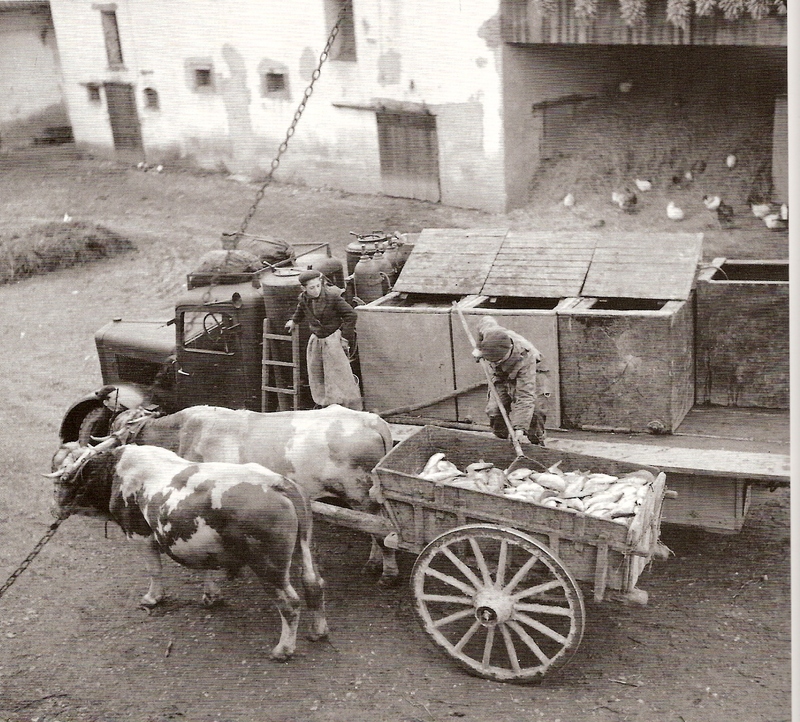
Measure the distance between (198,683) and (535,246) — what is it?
4.29 meters

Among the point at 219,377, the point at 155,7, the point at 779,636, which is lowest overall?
the point at 779,636

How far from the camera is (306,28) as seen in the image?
18609mm

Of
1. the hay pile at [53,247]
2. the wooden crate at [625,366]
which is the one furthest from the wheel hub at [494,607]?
the hay pile at [53,247]

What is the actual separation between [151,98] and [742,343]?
17.3 m

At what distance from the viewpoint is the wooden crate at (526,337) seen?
7438 mm

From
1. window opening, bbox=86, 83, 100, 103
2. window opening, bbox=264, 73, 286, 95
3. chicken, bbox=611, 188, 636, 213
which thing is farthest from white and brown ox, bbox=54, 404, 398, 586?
window opening, bbox=86, 83, 100, 103

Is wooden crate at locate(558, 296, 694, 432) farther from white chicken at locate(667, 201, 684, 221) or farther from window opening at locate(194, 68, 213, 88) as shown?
window opening at locate(194, 68, 213, 88)

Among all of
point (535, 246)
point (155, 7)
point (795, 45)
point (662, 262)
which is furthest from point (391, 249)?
point (155, 7)

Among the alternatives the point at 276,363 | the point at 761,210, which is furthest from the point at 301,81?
the point at 276,363

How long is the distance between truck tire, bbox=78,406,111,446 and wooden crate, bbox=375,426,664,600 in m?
2.86

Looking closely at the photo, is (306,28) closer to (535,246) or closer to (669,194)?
(669,194)

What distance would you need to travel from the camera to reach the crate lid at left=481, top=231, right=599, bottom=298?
784 cm

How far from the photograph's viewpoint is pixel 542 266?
A: 8.01 meters

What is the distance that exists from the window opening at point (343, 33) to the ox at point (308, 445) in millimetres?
12698
